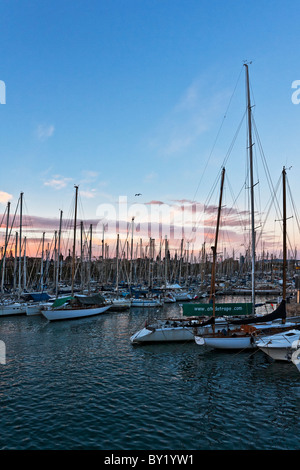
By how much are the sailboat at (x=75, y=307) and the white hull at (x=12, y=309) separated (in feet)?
23.8

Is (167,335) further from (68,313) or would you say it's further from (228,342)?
(68,313)

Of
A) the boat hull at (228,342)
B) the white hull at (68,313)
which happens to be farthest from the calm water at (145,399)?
the white hull at (68,313)

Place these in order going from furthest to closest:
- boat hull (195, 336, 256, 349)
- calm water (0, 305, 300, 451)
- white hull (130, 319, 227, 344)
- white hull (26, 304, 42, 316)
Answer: white hull (26, 304, 42, 316)
white hull (130, 319, 227, 344)
boat hull (195, 336, 256, 349)
calm water (0, 305, 300, 451)

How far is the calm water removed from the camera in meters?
13.5

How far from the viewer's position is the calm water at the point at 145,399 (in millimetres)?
13469

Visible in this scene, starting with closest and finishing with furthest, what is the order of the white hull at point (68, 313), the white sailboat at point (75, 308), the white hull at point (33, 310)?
the white hull at point (68, 313), the white sailboat at point (75, 308), the white hull at point (33, 310)

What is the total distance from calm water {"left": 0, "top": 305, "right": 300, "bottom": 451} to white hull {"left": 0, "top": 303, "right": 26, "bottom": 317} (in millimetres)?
22330

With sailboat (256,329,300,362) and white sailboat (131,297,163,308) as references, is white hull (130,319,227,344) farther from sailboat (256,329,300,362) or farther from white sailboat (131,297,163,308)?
white sailboat (131,297,163,308)

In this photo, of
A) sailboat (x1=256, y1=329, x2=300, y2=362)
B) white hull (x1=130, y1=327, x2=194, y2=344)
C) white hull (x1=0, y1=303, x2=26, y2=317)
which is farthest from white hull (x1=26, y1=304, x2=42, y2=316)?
sailboat (x1=256, y1=329, x2=300, y2=362)

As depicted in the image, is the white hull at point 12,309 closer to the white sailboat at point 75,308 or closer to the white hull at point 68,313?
the white sailboat at point 75,308

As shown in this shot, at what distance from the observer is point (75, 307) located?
49.2 metres
